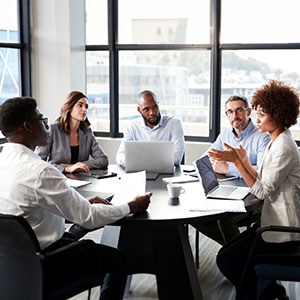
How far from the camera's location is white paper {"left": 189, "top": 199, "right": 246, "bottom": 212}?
7.58ft

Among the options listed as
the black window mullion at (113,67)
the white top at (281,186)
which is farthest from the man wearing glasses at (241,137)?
the black window mullion at (113,67)

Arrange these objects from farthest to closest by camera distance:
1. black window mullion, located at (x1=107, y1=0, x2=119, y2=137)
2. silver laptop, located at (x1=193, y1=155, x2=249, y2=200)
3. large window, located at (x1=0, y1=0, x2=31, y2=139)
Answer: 1. black window mullion, located at (x1=107, y1=0, x2=119, y2=137)
2. large window, located at (x1=0, y1=0, x2=31, y2=139)
3. silver laptop, located at (x1=193, y1=155, x2=249, y2=200)

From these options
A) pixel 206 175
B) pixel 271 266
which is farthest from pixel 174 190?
pixel 271 266

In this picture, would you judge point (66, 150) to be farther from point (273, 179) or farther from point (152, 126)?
point (273, 179)

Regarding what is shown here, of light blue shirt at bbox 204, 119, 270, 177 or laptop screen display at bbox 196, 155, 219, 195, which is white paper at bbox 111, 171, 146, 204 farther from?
light blue shirt at bbox 204, 119, 270, 177

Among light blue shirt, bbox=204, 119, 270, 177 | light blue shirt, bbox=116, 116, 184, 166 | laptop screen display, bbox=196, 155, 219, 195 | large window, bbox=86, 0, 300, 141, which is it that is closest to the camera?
laptop screen display, bbox=196, 155, 219, 195

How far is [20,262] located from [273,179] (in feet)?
4.18

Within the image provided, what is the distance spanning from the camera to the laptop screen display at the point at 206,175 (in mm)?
2699

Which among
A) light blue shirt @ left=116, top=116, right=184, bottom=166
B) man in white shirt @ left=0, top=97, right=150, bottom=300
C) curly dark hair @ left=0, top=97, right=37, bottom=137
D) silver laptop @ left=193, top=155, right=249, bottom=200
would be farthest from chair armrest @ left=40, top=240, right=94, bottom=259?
light blue shirt @ left=116, top=116, right=184, bottom=166

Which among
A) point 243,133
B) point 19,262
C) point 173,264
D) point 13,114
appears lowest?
point 173,264

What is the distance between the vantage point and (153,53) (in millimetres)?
5453

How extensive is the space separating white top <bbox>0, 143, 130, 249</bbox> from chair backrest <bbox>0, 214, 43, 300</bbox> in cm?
12

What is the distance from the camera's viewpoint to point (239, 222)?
3072mm

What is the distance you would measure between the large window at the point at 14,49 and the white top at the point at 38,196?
11.1ft
